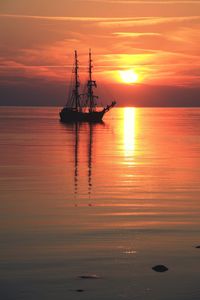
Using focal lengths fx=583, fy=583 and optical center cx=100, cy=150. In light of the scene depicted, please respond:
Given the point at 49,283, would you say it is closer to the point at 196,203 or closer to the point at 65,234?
the point at 65,234

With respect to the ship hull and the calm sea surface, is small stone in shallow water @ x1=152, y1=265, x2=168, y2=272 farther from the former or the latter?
the ship hull

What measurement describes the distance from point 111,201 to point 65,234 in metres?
5.97

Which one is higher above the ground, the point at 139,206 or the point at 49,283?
the point at 139,206

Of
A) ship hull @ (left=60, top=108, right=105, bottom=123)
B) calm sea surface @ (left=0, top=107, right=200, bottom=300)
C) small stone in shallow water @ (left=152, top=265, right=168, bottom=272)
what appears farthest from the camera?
ship hull @ (left=60, top=108, right=105, bottom=123)

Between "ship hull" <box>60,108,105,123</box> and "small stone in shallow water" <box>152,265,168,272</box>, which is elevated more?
"ship hull" <box>60,108,105,123</box>

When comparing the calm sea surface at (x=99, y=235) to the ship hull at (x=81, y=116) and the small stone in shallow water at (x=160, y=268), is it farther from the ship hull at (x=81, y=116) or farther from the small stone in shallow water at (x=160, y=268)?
the ship hull at (x=81, y=116)

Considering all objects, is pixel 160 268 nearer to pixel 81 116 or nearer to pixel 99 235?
pixel 99 235

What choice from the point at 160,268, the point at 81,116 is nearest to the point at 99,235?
the point at 160,268

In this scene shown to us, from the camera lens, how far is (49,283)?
11.2 metres

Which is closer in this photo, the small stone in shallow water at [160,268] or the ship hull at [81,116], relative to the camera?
the small stone in shallow water at [160,268]

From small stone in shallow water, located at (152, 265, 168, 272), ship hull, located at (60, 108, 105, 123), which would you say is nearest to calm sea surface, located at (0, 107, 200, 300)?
small stone in shallow water, located at (152, 265, 168, 272)

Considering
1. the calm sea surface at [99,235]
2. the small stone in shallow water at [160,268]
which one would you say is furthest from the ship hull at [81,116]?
the small stone in shallow water at [160,268]

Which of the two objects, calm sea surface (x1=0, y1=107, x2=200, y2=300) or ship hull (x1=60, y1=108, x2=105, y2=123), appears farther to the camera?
ship hull (x1=60, y1=108, x2=105, y2=123)

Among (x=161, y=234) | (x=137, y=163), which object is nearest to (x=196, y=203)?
(x=161, y=234)
